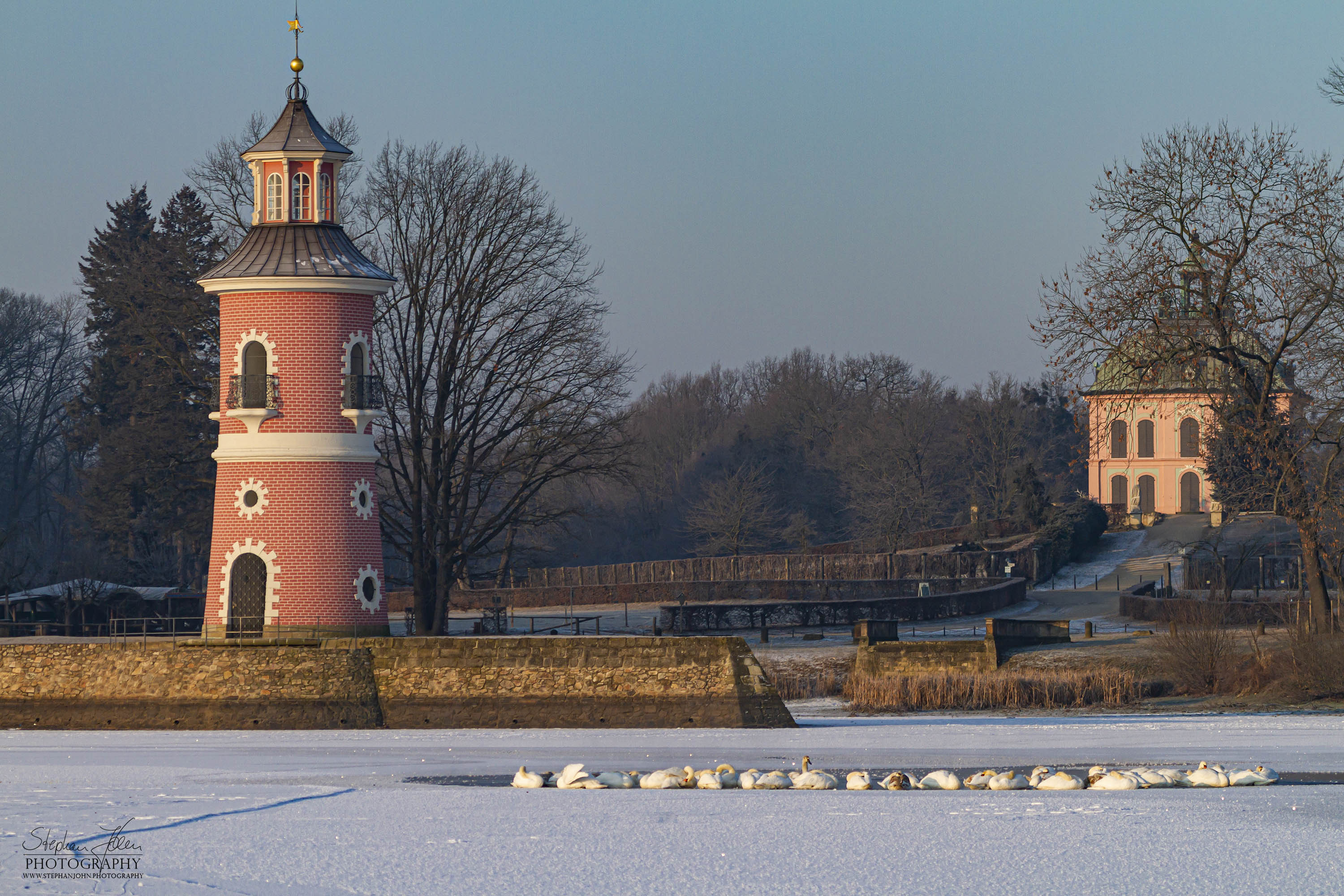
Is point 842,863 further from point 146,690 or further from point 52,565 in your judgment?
point 52,565

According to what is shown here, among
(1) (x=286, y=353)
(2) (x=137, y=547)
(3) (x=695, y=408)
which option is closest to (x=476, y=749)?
(1) (x=286, y=353)

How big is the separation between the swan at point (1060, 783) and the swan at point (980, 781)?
56 centimetres

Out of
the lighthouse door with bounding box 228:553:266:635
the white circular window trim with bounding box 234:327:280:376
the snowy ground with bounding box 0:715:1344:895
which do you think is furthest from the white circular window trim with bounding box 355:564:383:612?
the snowy ground with bounding box 0:715:1344:895

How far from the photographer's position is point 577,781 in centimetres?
2033

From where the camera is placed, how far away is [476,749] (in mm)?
25062

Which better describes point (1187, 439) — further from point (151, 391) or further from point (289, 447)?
point (289, 447)

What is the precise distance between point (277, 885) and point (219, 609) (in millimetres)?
A: 18492

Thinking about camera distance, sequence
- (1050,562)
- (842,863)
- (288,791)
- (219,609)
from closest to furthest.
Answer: (842,863) < (288,791) < (219,609) < (1050,562)

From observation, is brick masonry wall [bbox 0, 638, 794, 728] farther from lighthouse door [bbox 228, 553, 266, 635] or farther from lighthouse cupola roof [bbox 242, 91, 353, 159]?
lighthouse cupola roof [bbox 242, 91, 353, 159]

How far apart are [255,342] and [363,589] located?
4809 mm

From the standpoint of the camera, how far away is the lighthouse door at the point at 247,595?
31.2 metres

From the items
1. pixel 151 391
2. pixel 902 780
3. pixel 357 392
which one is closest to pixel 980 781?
pixel 902 780

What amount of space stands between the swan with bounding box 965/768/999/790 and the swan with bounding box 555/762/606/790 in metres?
4.11

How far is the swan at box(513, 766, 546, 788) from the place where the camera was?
67.3ft
